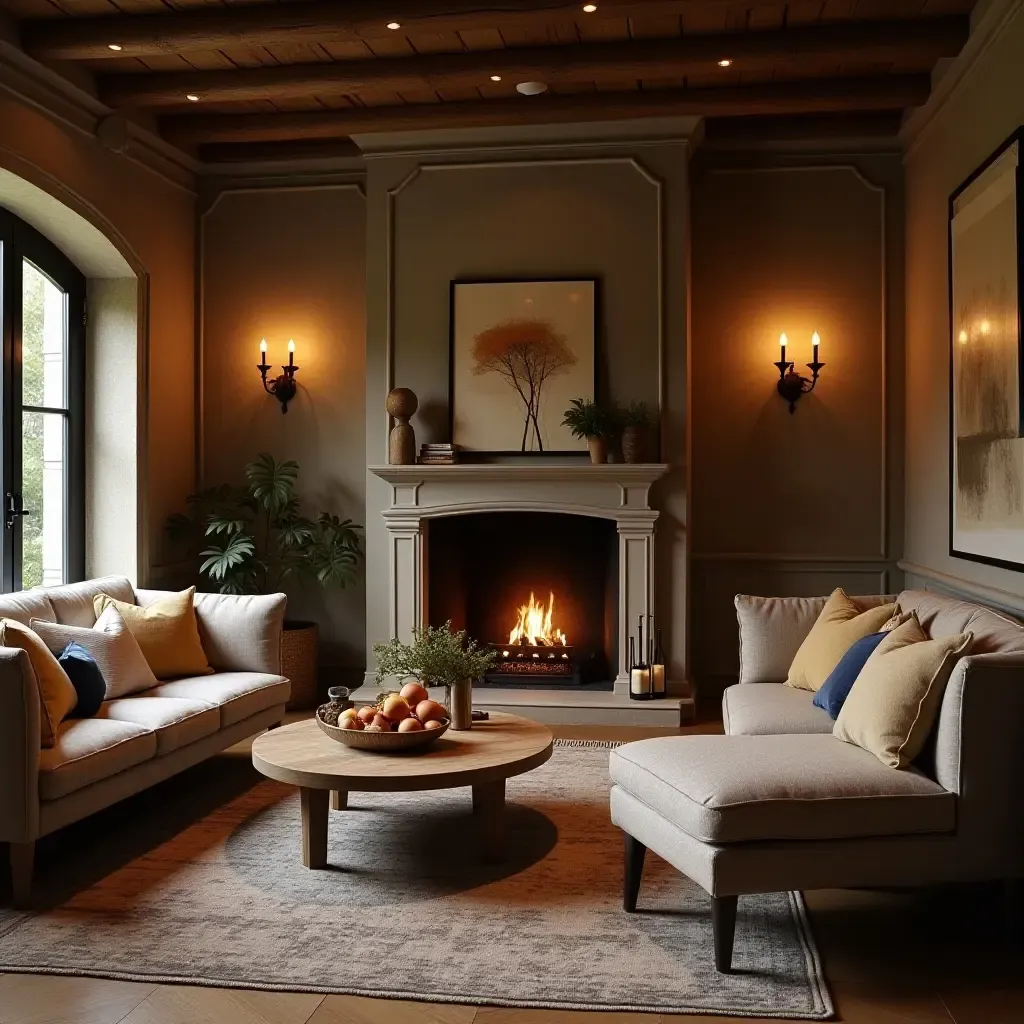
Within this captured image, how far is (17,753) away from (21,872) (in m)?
0.34

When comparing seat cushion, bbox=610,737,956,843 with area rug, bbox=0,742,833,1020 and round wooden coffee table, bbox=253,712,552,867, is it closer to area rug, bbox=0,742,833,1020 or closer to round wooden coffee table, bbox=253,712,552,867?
area rug, bbox=0,742,833,1020

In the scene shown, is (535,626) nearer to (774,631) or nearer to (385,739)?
(774,631)

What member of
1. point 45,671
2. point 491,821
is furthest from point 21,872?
point 491,821

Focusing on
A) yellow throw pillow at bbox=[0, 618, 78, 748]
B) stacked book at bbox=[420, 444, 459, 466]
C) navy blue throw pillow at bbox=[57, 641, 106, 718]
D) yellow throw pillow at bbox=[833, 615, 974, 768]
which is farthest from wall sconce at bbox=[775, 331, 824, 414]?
yellow throw pillow at bbox=[0, 618, 78, 748]

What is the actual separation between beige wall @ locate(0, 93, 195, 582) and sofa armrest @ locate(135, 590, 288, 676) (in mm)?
1071

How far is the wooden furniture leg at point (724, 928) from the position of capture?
2.66 meters

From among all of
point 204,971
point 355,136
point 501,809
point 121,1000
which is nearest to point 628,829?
point 501,809

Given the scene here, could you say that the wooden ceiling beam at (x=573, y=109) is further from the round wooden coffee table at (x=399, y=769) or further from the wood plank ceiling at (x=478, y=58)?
the round wooden coffee table at (x=399, y=769)

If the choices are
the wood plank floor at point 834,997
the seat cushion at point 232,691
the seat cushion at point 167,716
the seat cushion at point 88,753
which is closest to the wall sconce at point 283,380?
the seat cushion at point 232,691

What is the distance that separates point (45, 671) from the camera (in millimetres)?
3504

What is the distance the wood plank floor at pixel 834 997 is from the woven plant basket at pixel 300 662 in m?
3.13

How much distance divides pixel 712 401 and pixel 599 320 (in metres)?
0.82

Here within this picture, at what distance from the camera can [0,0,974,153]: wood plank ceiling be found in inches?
173

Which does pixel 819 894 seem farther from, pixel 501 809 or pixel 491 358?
pixel 491 358
